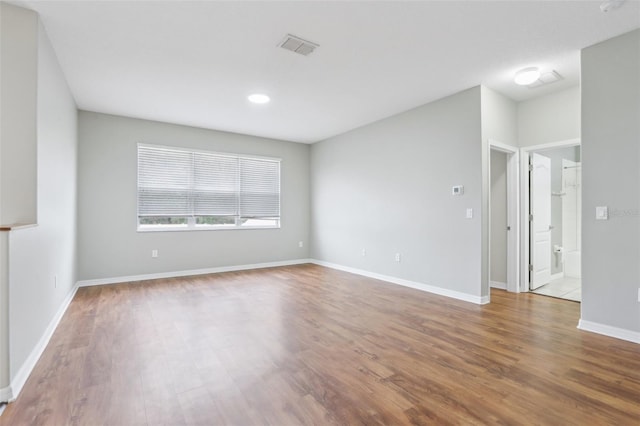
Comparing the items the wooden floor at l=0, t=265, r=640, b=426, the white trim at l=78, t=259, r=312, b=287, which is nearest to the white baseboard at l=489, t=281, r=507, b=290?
the wooden floor at l=0, t=265, r=640, b=426

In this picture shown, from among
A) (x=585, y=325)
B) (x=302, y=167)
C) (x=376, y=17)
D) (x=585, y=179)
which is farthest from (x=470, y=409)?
(x=302, y=167)

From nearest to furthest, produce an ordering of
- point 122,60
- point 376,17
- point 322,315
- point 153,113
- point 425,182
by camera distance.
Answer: point 376,17, point 122,60, point 322,315, point 425,182, point 153,113

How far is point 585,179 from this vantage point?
9.66ft

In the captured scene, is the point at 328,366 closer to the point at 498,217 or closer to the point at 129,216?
the point at 498,217

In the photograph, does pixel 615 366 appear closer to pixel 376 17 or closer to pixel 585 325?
pixel 585 325

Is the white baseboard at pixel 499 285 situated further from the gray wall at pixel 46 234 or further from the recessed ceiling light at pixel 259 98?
the gray wall at pixel 46 234

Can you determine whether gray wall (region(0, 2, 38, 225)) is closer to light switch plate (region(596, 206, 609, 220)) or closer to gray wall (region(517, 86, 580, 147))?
light switch plate (region(596, 206, 609, 220))

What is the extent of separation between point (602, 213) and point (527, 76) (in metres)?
1.62

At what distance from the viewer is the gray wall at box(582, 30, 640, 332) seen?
2.67 metres

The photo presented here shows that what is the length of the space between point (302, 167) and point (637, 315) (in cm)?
557

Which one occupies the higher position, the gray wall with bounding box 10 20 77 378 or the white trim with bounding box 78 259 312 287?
the gray wall with bounding box 10 20 77 378

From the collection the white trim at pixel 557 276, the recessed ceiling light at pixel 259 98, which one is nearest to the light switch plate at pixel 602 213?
the white trim at pixel 557 276

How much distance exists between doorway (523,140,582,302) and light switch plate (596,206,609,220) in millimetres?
973

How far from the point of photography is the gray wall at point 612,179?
2674 millimetres
